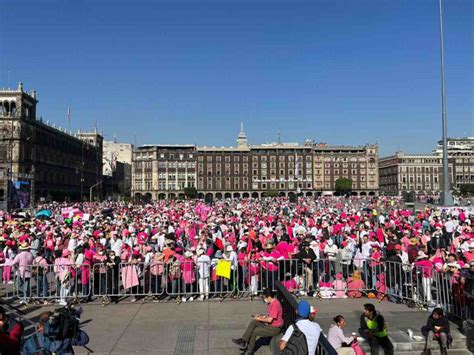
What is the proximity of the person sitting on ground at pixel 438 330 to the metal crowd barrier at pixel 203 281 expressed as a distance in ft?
8.79

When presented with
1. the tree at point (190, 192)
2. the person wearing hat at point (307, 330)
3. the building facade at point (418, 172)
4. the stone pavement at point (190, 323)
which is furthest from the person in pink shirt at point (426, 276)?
the building facade at point (418, 172)

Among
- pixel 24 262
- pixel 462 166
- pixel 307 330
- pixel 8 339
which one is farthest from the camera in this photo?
pixel 462 166

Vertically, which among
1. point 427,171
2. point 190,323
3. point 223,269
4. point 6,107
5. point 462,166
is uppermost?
point 6,107

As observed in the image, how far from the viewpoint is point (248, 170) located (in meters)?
122

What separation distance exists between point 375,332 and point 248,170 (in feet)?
378

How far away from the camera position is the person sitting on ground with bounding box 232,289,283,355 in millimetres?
6969

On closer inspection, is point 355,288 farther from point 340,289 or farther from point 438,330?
point 438,330

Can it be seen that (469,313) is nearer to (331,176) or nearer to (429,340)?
(429,340)

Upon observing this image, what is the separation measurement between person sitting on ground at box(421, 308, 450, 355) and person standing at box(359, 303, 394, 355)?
2.57 feet

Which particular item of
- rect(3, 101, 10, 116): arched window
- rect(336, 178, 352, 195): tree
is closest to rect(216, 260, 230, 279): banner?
rect(3, 101, 10, 116): arched window

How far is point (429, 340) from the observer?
700cm

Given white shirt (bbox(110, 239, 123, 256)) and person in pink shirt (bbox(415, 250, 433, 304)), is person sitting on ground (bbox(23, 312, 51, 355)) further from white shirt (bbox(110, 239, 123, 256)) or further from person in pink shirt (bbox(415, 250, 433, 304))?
person in pink shirt (bbox(415, 250, 433, 304))

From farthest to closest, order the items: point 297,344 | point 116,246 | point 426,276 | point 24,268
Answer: point 116,246 → point 24,268 → point 426,276 → point 297,344

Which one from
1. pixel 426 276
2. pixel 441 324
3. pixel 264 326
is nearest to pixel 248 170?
pixel 426 276
